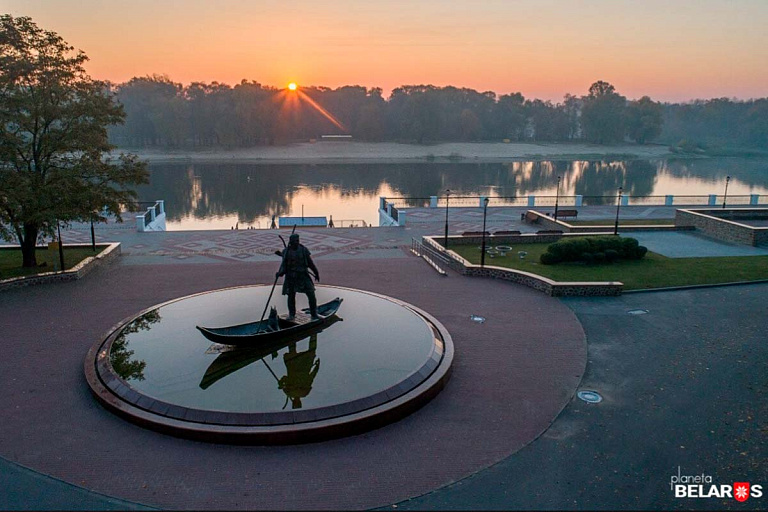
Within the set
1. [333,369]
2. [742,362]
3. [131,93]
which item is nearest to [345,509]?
[333,369]

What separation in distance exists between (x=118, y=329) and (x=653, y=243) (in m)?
21.9

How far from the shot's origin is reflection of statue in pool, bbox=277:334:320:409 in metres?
9.75

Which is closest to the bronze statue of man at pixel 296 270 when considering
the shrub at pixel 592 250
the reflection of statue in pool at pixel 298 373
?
the reflection of statue in pool at pixel 298 373

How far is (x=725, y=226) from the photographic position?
83.1 feet

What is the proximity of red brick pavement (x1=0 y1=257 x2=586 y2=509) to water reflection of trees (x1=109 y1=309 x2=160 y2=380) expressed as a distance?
742 millimetres

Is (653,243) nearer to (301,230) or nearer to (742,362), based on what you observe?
(742,362)

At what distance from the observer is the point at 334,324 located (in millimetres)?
13273

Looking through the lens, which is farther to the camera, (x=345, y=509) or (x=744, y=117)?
(x=744, y=117)

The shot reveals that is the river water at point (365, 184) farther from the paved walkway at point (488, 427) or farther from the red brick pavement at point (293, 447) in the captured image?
the paved walkway at point (488, 427)

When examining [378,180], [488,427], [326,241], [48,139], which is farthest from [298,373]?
[378,180]

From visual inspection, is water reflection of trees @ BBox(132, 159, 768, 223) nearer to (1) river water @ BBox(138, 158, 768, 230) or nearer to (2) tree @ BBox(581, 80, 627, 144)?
(1) river water @ BBox(138, 158, 768, 230)

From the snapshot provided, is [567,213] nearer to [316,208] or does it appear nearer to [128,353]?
[316,208]

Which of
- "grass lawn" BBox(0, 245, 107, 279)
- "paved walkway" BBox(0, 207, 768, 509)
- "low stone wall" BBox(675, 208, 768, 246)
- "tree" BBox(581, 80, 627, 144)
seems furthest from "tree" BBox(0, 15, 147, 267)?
"tree" BBox(581, 80, 627, 144)

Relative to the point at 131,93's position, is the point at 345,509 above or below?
below
